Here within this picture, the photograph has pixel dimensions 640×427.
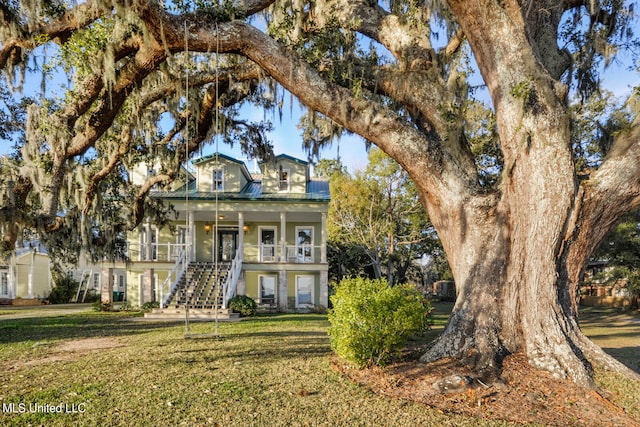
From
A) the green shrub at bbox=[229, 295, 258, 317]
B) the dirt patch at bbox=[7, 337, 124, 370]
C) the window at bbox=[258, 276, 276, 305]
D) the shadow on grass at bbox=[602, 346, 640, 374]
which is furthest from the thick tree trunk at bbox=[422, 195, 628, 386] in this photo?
the window at bbox=[258, 276, 276, 305]

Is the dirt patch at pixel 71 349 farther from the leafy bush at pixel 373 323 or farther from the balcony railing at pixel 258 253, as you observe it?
the balcony railing at pixel 258 253

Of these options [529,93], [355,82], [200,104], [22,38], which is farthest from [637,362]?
[22,38]

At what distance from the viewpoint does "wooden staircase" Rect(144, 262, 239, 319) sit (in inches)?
552

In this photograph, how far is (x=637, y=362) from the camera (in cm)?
750

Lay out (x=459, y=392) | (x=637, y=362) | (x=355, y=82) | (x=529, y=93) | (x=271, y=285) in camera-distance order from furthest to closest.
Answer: (x=271, y=285), (x=637, y=362), (x=355, y=82), (x=529, y=93), (x=459, y=392)

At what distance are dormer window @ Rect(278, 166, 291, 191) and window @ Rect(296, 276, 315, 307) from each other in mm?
4133

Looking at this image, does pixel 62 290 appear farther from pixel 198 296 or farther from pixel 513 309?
pixel 513 309

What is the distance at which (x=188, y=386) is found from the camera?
17.3 ft

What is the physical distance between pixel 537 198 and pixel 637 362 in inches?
171

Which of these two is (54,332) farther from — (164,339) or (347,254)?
(347,254)

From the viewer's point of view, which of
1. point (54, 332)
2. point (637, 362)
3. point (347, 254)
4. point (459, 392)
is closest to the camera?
point (459, 392)

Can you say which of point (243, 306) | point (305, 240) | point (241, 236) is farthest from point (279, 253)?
point (243, 306)

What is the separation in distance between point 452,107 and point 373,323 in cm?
375

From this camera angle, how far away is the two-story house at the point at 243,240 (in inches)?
681
